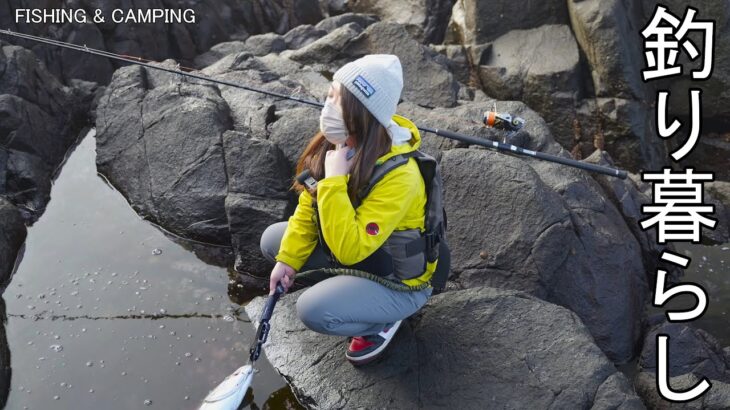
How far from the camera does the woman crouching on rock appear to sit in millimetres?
4215

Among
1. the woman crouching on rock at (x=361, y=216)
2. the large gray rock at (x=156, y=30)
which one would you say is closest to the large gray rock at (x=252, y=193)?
the woman crouching on rock at (x=361, y=216)

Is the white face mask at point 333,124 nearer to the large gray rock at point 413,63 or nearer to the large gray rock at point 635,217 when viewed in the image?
the large gray rock at point 635,217

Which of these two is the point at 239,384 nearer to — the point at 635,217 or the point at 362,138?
the point at 362,138

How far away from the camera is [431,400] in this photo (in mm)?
4684

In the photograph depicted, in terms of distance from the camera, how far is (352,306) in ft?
14.9

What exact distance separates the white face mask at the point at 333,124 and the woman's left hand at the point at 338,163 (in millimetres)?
73

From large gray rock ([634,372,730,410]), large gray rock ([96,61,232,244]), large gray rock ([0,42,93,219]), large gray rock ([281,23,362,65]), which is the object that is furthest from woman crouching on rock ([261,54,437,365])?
large gray rock ([281,23,362,65])

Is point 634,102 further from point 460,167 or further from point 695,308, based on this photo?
point 460,167

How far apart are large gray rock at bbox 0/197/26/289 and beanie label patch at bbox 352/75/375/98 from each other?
4241 mm

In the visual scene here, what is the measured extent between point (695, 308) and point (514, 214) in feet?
7.53

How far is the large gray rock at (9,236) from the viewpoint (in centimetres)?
665

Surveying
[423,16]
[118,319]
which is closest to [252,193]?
[118,319]

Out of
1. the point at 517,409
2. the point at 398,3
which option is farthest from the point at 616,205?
the point at 398,3

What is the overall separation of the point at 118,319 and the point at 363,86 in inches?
127
